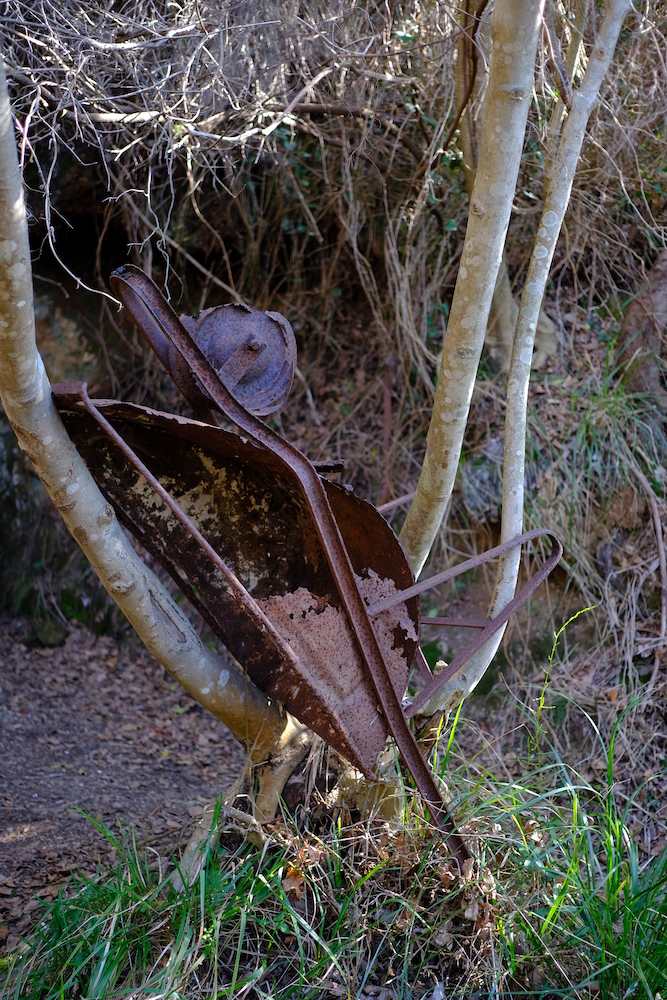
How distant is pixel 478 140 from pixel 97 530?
109 inches

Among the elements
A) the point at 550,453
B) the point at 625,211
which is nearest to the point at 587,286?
the point at 625,211

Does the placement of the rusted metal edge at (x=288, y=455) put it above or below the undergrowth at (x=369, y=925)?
above

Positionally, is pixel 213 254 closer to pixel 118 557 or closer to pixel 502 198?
pixel 502 198

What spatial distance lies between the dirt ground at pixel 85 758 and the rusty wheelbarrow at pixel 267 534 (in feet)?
3.19

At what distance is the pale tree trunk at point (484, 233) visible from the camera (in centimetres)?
203

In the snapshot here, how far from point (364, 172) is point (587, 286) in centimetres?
169

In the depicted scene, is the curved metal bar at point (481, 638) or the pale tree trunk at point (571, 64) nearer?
the curved metal bar at point (481, 638)

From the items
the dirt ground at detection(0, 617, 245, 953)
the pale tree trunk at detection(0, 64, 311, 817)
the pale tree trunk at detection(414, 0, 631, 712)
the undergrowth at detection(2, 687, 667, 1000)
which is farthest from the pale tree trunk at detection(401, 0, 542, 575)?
the dirt ground at detection(0, 617, 245, 953)

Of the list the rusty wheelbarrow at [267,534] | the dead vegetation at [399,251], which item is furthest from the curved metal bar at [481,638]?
the dead vegetation at [399,251]

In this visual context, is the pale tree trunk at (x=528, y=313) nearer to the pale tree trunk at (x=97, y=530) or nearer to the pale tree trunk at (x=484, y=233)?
the pale tree trunk at (x=484, y=233)

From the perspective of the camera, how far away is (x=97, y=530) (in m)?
1.98

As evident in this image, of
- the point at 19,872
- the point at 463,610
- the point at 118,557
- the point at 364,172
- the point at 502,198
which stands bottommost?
the point at 463,610

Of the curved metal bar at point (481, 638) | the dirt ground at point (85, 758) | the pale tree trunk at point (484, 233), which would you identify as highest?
the pale tree trunk at point (484, 233)

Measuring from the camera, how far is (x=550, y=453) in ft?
14.1
